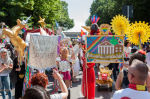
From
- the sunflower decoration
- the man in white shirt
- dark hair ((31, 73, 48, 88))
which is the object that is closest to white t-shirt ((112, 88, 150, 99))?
the man in white shirt

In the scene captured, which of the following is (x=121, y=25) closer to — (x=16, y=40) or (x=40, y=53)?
(x=40, y=53)

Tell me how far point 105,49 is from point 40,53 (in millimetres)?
1808

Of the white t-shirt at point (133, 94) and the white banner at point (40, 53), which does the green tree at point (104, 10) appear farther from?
the white t-shirt at point (133, 94)

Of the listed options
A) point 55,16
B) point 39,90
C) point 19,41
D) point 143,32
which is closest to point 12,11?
point 55,16

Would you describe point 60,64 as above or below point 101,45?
below

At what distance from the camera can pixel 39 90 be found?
95.8 inches

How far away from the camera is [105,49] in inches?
240

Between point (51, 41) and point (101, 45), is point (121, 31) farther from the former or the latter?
point (51, 41)

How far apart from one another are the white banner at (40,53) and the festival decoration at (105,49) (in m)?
1.22

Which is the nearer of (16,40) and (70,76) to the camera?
(16,40)

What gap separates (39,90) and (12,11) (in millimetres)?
18139

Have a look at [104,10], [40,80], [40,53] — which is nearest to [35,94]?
[40,80]

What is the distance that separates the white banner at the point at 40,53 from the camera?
5.25 meters

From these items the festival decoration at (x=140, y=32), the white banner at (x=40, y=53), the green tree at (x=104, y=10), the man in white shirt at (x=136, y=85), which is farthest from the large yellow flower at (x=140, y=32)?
the green tree at (x=104, y=10)
